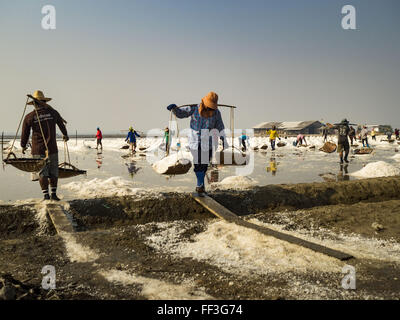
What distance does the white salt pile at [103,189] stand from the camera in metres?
6.17

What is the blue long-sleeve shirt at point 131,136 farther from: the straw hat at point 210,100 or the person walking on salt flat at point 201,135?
the straw hat at point 210,100

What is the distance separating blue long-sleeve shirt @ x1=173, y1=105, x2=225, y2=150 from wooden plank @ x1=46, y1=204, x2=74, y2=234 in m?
2.32

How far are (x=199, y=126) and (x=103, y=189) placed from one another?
3.00 m

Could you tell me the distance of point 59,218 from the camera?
3.82m

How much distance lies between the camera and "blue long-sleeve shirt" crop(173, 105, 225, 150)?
16.7ft

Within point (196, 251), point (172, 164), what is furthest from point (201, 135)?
point (196, 251)

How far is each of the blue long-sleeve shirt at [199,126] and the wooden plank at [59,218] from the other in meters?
2.32

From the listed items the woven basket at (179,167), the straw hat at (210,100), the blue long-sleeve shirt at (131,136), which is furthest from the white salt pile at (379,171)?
the blue long-sleeve shirt at (131,136)

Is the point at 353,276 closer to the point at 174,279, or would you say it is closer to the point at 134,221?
the point at 174,279

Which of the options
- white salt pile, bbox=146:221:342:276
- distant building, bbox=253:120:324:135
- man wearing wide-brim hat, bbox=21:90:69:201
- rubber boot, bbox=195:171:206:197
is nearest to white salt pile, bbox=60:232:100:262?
white salt pile, bbox=146:221:342:276

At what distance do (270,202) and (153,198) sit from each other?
206 cm

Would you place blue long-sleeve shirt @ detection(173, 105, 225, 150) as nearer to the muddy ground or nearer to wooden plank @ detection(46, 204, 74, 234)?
the muddy ground

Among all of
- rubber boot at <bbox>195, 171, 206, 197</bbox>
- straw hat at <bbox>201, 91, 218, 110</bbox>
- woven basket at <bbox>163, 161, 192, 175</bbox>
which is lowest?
rubber boot at <bbox>195, 171, 206, 197</bbox>
